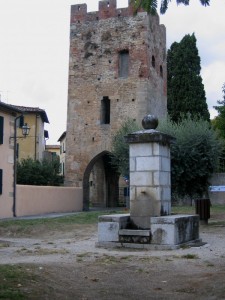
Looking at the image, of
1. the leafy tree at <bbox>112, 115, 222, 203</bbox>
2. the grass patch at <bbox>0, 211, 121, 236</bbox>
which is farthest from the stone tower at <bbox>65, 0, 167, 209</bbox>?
the grass patch at <bbox>0, 211, 121, 236</bbox>

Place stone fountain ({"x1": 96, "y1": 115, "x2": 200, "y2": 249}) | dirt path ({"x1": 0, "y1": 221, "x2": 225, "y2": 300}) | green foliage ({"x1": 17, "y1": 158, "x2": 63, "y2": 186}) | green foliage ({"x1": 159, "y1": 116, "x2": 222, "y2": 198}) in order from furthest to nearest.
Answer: green foliage ({"x1": 17, "y1": 158, "x2": 63, "y2": 186}) < green foliage ({"x1": 159, "y1": 116, "x2": 222, "y2": 198}) < stone fountain ({"x1": 96, "y1": 115, "x2": 200, "y2": 249}) < dirt path ({"x1": 0, "y1": 221, "x2": 225, "y2": 300})

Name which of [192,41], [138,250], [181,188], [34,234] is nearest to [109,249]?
[138,250]

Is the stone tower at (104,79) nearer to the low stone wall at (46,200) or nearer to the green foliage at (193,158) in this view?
the low stone wall at (46,200)

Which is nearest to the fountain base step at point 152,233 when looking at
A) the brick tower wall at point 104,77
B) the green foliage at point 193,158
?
the green foliage at point 193,158

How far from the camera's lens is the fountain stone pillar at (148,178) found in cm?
1114

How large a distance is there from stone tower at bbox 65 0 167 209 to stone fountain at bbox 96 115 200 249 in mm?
18177

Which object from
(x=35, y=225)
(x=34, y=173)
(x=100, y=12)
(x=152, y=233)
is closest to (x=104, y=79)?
(x=100, y=12)

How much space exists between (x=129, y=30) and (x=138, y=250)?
74.1 feet

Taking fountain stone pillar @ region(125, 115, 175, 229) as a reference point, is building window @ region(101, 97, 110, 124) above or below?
above

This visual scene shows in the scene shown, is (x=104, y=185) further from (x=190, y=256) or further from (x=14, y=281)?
(x=14, y=281)

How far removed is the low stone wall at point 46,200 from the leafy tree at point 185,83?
13.9 m

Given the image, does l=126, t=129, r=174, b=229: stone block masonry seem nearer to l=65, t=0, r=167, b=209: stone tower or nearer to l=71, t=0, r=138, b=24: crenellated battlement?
l=65, t=0, r=167, b=209: stone tower

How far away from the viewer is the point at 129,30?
3066 cm

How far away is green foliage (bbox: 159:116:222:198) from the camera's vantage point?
19641 mm
